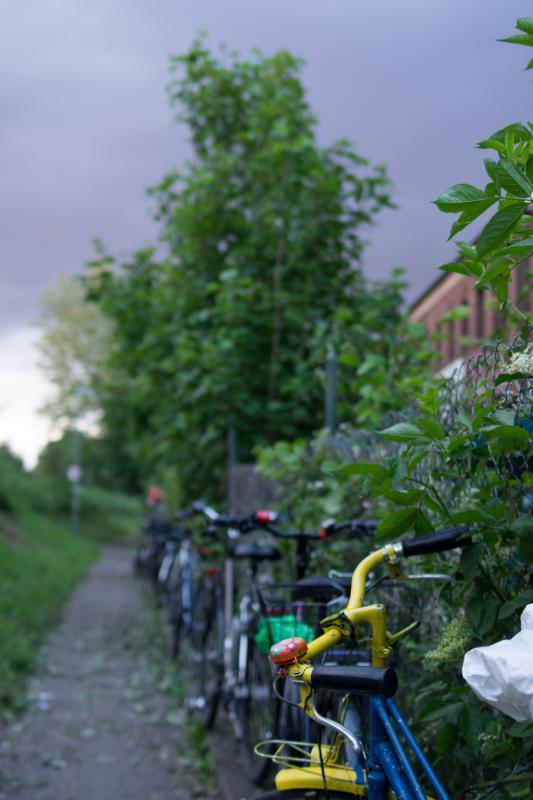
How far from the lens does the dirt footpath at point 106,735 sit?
4.63m

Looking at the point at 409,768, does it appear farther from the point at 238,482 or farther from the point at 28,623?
the point at 28,623

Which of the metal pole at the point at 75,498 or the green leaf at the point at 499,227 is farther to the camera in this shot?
the metal pole at the point at 75,498

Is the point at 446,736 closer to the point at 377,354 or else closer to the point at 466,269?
the point at 466,269

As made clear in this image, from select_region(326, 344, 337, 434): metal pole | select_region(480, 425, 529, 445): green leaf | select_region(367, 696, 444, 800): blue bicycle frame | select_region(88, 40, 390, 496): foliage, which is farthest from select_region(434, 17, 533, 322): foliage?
select_region(88, 40, 390, 496): foliage

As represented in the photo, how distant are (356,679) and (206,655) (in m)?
4.28

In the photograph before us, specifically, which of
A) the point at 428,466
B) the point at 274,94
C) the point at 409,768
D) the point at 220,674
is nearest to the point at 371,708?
the point at 409,768

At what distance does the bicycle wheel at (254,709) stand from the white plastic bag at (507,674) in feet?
8.16

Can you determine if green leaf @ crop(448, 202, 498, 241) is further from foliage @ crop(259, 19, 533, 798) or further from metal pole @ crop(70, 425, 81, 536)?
metal pole @ crop(70, 425, 81, 536)

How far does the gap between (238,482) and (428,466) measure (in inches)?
169

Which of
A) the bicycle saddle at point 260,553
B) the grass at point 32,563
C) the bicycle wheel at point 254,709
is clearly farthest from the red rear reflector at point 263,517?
the grass at point 32,563

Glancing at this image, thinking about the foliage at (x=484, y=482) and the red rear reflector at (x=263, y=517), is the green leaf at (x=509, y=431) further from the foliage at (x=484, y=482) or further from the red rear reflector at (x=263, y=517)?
the red rear reflector at (x=263, y=517)

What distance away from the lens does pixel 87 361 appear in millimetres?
44562

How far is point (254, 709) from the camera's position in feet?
14.3

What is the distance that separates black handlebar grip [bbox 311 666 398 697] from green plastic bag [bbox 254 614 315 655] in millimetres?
1269
